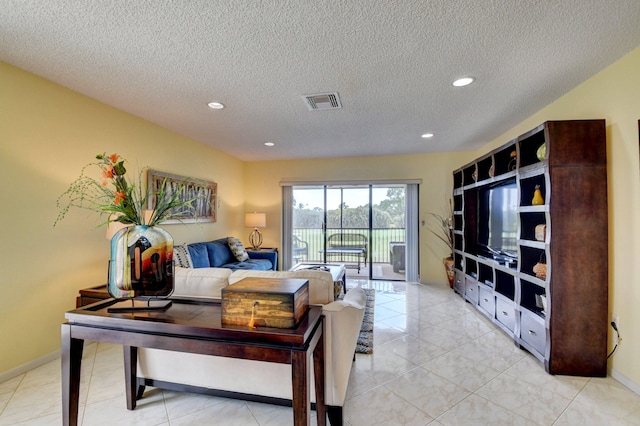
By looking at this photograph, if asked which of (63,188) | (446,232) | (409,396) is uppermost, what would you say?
(63,188)

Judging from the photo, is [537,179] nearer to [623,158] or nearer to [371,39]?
[623,158]

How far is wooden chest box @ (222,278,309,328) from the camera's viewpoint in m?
1.16

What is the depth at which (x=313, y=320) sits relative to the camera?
1272 millimetres

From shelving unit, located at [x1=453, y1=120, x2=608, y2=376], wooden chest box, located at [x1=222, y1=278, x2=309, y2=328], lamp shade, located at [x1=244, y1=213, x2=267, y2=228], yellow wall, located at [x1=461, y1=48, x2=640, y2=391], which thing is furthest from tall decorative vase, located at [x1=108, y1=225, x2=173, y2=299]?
lamp shade, located at [x1=244, y1=213, x2=267, y2=228]

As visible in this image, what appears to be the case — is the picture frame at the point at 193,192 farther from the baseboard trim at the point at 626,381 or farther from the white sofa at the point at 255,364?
the baseboard trim at the point at 626,381

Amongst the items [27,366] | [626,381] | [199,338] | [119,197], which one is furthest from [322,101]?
[27,366]

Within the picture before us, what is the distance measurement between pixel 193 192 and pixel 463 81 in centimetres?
384

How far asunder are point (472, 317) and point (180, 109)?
4239 mm

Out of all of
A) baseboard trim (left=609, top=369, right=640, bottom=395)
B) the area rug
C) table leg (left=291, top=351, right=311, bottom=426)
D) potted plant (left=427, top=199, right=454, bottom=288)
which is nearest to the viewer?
table leg (left=291, top=351, right=311, bottom=426)

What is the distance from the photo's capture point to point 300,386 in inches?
43.9

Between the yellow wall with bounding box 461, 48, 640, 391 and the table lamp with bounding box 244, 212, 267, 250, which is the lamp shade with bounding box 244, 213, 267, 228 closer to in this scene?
the table lamp with bounding box 244, 212, 267, 250

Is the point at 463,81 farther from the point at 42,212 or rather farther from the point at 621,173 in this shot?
the point at 42,212

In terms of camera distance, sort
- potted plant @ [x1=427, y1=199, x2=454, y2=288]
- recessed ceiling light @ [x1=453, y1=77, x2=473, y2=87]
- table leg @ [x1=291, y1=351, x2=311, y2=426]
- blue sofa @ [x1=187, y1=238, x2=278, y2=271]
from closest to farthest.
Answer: table leg @ [x1=291, y1=351, x2=311, y2=426] < recessed ceiling light @ [x1=453, y1=77, x2=473, y2=87] < blue sofa @ [x1=187, y1=238, x2=278, y2=271] < potted plant @ [x1=427, y1=199, x2=454, y2=288]

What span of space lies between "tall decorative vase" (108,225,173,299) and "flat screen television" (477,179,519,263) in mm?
3124
